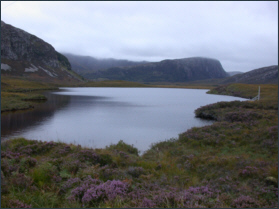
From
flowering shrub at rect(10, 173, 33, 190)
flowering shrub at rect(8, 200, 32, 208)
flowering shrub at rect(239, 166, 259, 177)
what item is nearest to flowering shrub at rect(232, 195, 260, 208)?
flowering shrub at rect(239, 166, 259, 177)

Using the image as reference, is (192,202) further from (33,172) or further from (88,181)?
(33,172)

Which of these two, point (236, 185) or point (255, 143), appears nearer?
point (236, 185)

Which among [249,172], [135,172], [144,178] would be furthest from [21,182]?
[249,172]

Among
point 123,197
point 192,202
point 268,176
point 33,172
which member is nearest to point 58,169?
point 33,172

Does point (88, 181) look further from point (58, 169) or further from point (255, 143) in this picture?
point (255, 143)

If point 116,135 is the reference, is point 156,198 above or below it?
above

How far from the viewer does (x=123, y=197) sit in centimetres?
694

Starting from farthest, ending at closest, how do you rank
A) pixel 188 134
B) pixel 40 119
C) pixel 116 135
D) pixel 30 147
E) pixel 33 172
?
pixel 40 119
pixel 116 135
pixel 188 134
pixel 30 147
pixel 33 172

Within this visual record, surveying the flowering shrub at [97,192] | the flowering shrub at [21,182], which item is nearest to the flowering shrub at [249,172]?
the flowering shrub at [97,192]

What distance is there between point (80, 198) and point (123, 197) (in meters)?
1.31

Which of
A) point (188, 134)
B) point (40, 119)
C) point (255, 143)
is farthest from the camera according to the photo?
point (40, 119)

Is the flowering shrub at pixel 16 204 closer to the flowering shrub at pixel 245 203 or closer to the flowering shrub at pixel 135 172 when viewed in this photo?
the flowering shrub at pixel 135 172

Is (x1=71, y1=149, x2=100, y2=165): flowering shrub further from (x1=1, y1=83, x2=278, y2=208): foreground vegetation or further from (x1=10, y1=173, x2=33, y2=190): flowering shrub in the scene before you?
(x1=10, y1=173, x2=33, y2=190): flowering shrub

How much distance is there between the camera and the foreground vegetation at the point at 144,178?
6676 mm
